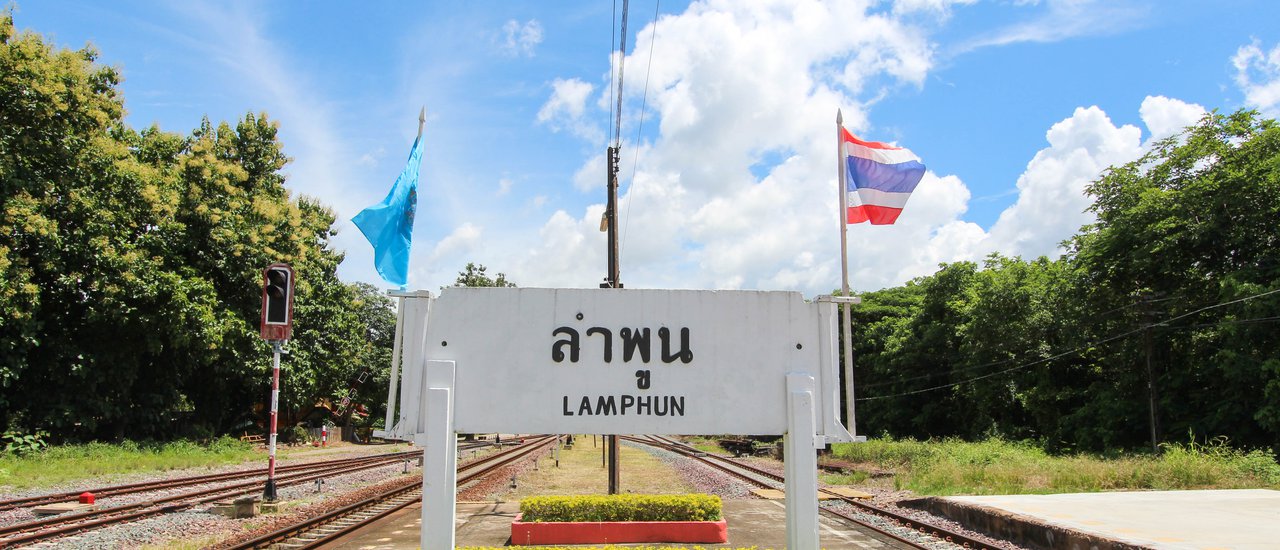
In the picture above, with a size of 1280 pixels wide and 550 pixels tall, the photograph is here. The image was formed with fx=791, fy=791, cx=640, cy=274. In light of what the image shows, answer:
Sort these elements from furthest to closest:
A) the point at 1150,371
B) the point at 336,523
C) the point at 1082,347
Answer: the point at 1082,347
the point at 1150,371
the point at 336,523

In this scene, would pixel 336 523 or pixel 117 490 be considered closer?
pixel 336 523

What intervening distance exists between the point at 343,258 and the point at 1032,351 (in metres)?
34.3

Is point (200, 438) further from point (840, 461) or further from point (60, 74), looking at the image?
point (840, 461)

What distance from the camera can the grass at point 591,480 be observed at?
1917 cm

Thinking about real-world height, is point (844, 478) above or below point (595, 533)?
below

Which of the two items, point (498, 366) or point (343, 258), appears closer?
point (498, 366)

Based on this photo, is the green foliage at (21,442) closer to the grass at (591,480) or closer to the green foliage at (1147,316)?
the grass at (591,480)

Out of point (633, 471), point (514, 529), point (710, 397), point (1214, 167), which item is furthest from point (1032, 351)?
point (710, 397)

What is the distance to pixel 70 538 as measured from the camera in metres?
10.8

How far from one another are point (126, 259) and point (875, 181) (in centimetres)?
2660

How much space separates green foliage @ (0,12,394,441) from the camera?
2386 centimetres

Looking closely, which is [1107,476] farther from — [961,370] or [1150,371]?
[961,370]

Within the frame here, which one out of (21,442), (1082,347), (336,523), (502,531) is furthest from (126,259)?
(1082,347)

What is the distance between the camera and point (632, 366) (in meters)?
6.00
